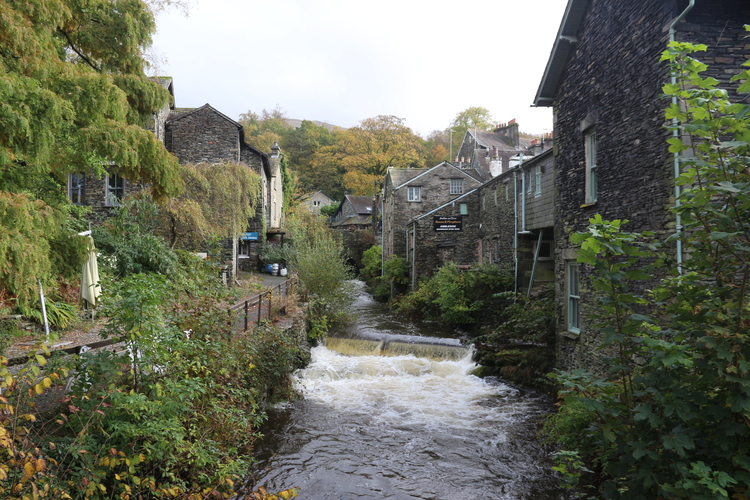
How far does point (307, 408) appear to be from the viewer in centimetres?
1038

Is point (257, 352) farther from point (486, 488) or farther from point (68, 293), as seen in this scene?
point (68, 293)

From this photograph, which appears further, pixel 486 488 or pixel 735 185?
pixel 486 488

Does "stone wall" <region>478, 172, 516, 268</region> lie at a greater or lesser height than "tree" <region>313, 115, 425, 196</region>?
lesser

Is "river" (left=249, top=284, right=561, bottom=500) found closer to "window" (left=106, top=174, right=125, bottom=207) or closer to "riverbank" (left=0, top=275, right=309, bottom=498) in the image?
"riverbank" (left=0, top=275, right=309, bottom=498)

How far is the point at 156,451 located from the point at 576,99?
32.2ft

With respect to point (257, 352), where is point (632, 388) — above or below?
above

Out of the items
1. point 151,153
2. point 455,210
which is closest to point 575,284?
point 151,153

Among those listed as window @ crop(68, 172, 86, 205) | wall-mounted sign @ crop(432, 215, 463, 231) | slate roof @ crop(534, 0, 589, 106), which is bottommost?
wall-mounted sign @ crop(432, 215, 463, 231)

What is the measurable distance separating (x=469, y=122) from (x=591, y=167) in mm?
54526

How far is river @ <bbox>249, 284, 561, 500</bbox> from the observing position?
720cm

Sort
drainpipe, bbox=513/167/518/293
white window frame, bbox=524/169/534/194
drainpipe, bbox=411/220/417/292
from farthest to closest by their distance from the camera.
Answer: drainpipe, bbox=411/220/417/292
drainpipe, bbox=513/167/518/293
white window frame, bbox=524/169/534/194

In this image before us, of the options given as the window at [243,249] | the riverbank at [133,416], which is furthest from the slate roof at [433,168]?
the riverbank at [133,416]

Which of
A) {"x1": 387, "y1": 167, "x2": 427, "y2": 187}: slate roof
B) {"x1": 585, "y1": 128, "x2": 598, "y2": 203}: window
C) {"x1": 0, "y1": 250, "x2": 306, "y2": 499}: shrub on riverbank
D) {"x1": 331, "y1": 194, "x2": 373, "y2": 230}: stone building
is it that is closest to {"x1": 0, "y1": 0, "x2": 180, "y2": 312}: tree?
{"x1": 0, "y1": 250, "x2": 306, "y2": 499}: shrub on riverbank

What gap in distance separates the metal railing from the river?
1872mm
